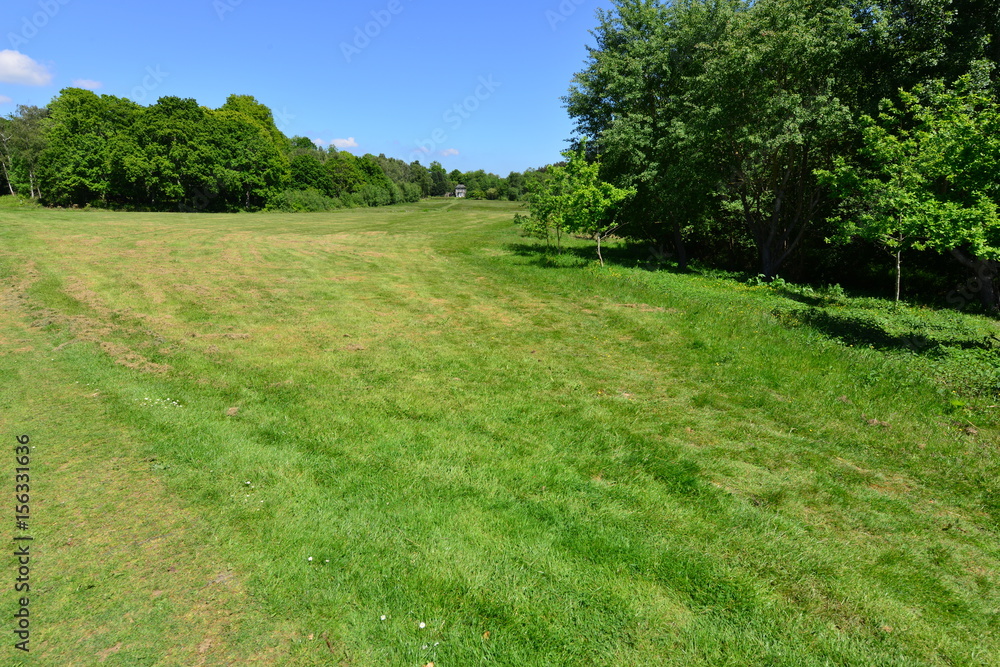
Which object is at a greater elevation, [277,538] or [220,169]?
[220,169]

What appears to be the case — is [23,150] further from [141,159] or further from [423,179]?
[423,179]

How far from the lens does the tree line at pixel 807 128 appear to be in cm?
1132

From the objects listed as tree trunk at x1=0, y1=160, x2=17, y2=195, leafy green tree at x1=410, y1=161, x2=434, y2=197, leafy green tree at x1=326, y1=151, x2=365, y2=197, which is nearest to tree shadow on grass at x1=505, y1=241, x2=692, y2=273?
leafy green tree at x1=326, y1=151, x2=365, y2=197

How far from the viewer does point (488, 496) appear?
20.0ft

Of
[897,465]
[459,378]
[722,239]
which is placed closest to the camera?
[897,465]

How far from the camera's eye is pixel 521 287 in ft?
62.6

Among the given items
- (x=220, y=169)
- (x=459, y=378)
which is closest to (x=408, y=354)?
(x=459, y=378)

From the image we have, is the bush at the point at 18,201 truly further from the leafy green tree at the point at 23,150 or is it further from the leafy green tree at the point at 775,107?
the leafy green tree at the point at 775,107

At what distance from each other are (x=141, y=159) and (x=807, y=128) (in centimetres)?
6386

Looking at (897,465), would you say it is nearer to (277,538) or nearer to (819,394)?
(819,394)

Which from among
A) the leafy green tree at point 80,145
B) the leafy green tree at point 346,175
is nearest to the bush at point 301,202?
the leafy green tree at point 80,145

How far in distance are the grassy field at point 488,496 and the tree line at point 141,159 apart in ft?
171

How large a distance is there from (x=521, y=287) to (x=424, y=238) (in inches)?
598

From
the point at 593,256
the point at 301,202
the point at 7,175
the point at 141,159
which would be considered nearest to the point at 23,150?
the point at 7,175
